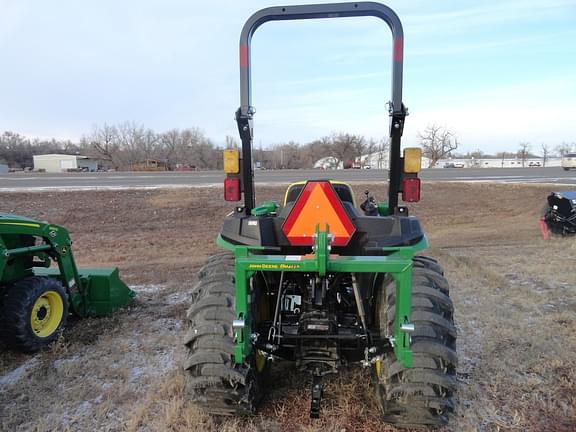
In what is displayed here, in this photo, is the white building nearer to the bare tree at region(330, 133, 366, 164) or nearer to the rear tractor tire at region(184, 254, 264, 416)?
the bare tree at region(330, 133, 366, 164)

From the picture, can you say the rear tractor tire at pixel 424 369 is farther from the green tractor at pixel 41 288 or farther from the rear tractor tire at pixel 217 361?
the green tractor at pixel 41 288

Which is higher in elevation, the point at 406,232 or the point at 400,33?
the point at 400,33

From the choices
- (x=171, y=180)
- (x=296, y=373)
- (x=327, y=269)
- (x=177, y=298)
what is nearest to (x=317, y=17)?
→ (x=327, y=269)

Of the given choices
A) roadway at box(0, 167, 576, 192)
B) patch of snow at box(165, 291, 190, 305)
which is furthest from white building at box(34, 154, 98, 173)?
patch of snow at box(165, 291, 190, 305)

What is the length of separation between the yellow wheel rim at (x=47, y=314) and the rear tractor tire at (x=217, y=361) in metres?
2.24

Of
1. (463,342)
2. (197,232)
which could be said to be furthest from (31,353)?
(197,232)

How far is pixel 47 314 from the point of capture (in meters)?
4.29

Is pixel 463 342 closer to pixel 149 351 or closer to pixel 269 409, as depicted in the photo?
pixel 269 409

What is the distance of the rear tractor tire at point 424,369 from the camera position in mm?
2480

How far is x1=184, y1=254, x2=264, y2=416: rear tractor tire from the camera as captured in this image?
2.60m

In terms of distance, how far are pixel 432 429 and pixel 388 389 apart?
475mm

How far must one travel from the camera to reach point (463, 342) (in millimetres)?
4164

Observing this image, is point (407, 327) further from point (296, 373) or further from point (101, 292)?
point (101, 292)

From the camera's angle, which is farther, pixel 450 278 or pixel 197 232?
pixel 197 232
